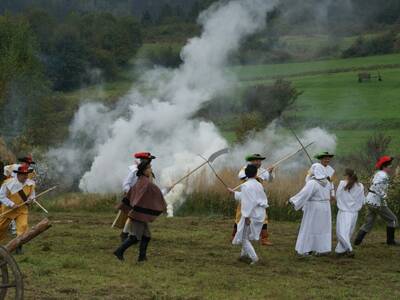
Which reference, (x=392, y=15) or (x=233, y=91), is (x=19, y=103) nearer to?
(x=233, y=91)

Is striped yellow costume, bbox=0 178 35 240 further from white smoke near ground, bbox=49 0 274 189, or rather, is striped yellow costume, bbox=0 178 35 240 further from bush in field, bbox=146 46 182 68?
bush in field, bbox=146 46 182 68

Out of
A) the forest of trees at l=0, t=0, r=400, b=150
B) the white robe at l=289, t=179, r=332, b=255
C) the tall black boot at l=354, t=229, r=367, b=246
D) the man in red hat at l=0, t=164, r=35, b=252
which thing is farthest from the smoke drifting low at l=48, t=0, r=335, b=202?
the white robe at l=289, t=179, r=332, b=255

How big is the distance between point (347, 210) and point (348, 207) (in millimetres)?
59

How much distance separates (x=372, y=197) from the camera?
1641 centimetres

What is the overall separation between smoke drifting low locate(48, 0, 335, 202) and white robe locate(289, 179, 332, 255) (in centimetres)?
1056

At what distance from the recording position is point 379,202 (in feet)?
53.9

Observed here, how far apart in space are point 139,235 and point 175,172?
35.1 feet

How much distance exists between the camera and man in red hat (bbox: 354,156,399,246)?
53.5 ft

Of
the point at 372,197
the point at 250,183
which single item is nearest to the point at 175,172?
the point at 372,197

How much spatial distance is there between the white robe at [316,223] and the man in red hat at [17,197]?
4.58 m

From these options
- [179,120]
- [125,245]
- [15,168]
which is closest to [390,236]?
[125,245]

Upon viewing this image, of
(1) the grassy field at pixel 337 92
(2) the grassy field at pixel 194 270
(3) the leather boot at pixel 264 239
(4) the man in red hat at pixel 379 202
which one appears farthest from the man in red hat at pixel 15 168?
(1) the grassy field at pixel 337 92

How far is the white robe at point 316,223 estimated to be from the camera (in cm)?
1484

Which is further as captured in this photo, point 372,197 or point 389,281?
point 372,197
